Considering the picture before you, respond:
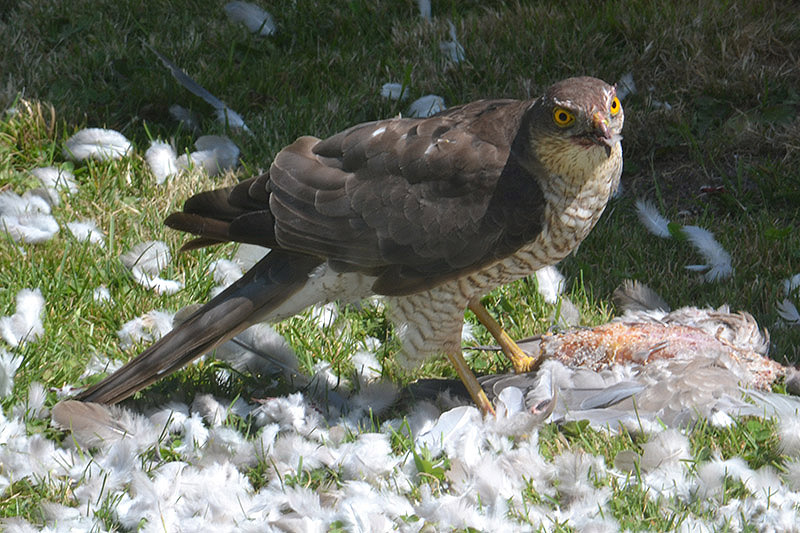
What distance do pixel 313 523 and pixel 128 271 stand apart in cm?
171

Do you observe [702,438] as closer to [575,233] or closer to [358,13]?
[575,233]

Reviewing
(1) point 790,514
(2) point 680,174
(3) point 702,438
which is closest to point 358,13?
(2) point 680,174

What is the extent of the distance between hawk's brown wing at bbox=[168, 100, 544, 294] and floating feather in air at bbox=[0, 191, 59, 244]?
1061 millimetres

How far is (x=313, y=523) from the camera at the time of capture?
3047 millimetres

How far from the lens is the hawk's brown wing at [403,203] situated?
348 centimetres

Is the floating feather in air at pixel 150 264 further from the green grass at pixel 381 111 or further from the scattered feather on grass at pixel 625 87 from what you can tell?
the scattered feather on grass at pixel 625 87


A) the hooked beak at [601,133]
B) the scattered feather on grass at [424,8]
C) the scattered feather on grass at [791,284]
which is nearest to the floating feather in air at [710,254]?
the scattered feather on grass at [791,284]

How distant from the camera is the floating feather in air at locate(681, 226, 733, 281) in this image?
4.43 meters

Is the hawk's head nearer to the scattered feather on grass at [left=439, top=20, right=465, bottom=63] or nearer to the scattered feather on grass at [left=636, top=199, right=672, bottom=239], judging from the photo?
the scattered feather on grass at [left=636, top=199, right=672, bottom=239]

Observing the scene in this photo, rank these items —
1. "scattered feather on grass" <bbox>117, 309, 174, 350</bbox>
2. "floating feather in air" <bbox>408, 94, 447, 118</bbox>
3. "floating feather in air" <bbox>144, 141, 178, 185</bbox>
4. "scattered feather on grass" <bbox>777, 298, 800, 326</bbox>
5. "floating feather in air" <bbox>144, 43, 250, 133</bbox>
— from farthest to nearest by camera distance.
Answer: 1. "floating feather in air" <bbox>408, 94, 447, 118</bbox>
2. "floating feather in air" <bbox>144, 43, 250, 133</bbox>
3. "floating feather in air" <bbox>144, 141, 178, 185</bbox>
4. "scattered feather on grass" <bbox>777, 298, 800, 326</bbox>
5. "scattered feather on grass" <bbox>117, 309, 174, 350</bbox>

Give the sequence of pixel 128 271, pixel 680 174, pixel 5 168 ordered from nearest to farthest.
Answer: pixel 128 271 < pixel 5 168 < pixel 680 174

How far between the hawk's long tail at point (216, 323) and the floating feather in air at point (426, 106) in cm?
188

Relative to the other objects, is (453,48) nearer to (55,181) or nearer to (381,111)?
(381,111)

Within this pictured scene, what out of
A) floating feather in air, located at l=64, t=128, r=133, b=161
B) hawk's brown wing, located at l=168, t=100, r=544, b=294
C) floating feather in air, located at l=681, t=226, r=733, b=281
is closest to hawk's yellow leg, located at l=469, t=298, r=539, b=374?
hawk's brown wing, located at l=168, t=100, r=544, b=294
